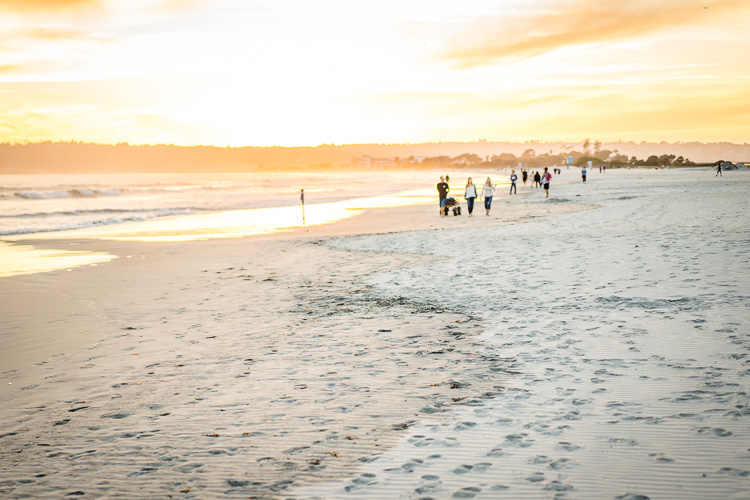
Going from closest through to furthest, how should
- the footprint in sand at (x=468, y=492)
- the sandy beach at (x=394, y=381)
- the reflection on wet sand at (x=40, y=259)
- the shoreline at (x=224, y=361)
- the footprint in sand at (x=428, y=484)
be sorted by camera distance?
the footprint in sand at (x=468, y=492), the footprint in sand at (x=428, y=484), the sandy beach at (x=394, y=381), the shoreline at (x=224, y=361), the reflection on wet sand at (x=40, y=259)

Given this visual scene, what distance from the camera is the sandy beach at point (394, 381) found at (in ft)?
13.7

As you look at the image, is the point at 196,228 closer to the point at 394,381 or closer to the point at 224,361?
the point at 224,361

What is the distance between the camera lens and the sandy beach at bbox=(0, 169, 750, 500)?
13.7ft

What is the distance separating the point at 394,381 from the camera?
20.2 ft

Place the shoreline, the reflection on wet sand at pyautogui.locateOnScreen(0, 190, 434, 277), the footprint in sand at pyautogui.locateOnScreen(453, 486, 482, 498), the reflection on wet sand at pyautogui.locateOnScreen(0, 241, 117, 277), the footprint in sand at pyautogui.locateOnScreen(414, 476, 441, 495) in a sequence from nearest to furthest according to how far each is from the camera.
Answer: the footprint in sand at pyautogui.locateOnScreen(453, 486, 482, 498) → the footprint in sand at pyautogui.locateOnScreen(414, 476, 441, 495) → the shoreline → the reflection on wet sand at pyautogui.locateOnScreen(0, 241, 117, 277) → the reflection on wet sand at pyautogui.locateOnScreen(0, 190, 434, 277)

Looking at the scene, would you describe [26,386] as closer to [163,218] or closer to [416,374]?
[416,374]

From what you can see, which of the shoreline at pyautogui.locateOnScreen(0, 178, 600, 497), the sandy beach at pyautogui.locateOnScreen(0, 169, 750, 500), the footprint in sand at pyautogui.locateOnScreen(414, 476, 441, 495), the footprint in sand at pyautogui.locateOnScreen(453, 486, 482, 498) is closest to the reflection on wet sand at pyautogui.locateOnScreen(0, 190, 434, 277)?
the shoreline at pyautogui.locateOnScreen(0, 178, 600, 497)

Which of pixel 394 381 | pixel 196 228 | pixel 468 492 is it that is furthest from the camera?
pixel 196 228

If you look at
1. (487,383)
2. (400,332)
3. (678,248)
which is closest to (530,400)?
(487,383)

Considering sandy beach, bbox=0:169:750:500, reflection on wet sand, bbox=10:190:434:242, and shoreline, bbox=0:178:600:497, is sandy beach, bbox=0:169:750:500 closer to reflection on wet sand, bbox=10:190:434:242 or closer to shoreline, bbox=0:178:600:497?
shoreline, bbox=0:178:600:497

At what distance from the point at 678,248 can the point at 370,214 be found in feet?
70.2

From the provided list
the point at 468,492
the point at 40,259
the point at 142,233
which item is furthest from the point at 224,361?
the point at 142,233

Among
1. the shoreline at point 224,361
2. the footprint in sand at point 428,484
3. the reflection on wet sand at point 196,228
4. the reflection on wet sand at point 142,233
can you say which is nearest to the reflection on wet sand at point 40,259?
the reflection on wet sand at point 142,233

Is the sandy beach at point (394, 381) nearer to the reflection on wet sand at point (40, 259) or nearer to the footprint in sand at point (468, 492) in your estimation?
the footprint in sand at point (468, 492)
